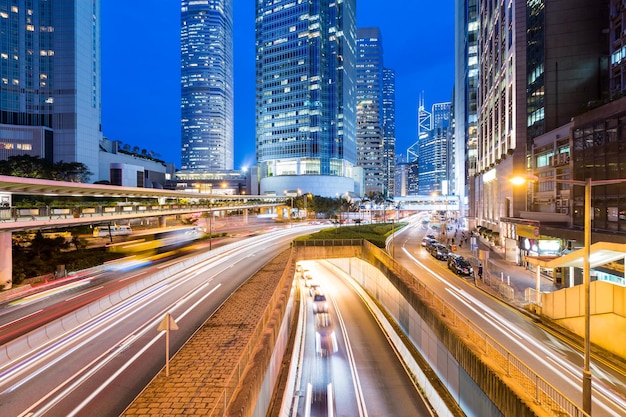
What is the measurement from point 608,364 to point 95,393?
21.3 m

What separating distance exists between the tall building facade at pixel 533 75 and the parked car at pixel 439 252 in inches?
379

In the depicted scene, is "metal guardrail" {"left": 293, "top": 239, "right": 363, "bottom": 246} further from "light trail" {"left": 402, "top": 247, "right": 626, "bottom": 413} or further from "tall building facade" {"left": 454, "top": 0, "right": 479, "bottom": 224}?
"tall building facade" {"left": 454, "top": 0, "right": 479, "bottom": 224}

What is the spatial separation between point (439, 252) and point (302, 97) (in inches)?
4448

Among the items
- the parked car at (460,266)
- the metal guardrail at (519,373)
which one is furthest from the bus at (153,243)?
the metal guardrail at (519,373)

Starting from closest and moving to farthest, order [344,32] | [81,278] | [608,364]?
[608,364]
[81,278]
[344,32]

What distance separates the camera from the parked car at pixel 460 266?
3175 cm

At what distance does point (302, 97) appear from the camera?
5448 inches

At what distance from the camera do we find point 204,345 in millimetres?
14844

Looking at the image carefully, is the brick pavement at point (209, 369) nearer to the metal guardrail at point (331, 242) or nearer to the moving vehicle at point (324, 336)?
the moving vehicle at point (324, 336)

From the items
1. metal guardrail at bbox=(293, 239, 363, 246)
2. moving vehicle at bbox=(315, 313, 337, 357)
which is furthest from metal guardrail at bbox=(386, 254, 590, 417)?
metal guardrail at bbox=(293, 239, 363, 246)

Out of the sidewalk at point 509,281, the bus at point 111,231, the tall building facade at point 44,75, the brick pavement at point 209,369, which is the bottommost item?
the sidewalk at point 509,281

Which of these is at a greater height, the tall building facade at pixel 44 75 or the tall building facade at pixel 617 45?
the tall building facade at pixel 44 75

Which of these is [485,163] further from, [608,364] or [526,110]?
[608,364]

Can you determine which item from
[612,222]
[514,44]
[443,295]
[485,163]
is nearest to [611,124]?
[612,222]
